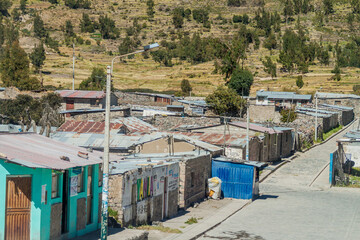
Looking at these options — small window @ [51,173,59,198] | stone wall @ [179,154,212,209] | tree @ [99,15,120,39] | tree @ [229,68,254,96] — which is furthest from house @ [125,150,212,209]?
tree @ [99,15,120,39]

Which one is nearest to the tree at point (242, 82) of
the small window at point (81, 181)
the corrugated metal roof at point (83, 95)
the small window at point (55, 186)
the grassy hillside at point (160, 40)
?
the grassy hillside at point (160, 40)

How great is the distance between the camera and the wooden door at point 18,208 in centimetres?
1622

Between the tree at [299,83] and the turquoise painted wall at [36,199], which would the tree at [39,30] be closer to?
the tree at [299,83]

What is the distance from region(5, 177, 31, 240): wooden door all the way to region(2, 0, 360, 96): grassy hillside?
269ft

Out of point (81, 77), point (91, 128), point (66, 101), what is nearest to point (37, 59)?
point (81, 77)

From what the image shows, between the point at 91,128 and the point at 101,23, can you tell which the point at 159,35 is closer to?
the point at 101,23

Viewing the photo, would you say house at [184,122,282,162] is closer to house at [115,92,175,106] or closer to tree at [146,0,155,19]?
house at [115,92,175,106]

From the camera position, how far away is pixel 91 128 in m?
39.8

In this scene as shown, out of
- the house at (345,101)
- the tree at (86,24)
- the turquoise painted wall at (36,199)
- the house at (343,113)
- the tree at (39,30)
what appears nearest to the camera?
the turquoise painted wall at (36,199)

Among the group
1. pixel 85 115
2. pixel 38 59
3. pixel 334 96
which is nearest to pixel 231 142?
pixel 85 115

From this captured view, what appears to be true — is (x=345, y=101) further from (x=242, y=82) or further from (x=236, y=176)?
(x=236, y=176)

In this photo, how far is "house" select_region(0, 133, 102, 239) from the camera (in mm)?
16125

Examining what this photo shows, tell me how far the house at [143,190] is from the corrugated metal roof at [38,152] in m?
1.52

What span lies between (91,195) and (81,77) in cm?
9505
